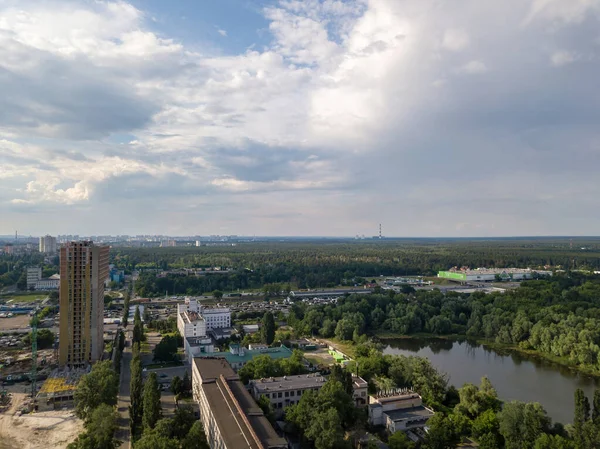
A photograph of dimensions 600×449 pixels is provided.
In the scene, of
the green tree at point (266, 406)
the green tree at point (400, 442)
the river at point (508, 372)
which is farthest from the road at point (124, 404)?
the river at point (508, 372)

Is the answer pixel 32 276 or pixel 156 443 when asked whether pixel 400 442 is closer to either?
pixel 156 443

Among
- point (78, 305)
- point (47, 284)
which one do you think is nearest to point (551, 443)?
point (78, 305)

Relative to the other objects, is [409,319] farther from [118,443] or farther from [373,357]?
[118,443]

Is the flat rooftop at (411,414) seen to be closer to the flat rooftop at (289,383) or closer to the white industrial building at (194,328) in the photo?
the flat rooftop at (289,383)

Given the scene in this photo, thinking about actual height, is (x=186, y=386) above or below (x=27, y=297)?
below

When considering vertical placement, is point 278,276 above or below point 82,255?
below

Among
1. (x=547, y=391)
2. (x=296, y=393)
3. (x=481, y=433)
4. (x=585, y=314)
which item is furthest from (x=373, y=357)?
(x=585, y=314)

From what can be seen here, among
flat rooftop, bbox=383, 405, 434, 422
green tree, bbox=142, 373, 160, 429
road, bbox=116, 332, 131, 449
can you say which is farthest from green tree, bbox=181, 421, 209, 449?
flat rooftop, bbox=383, 405, 434, 422
